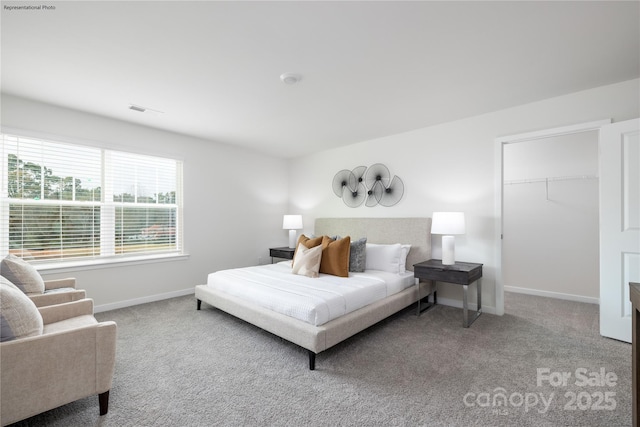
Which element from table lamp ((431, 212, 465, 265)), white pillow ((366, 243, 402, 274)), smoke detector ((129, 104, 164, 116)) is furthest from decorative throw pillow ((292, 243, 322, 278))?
smoke detector ((129, 104, 164, 116))

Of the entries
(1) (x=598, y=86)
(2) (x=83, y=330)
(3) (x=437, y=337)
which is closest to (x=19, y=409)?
(2) (x=83, y=330)

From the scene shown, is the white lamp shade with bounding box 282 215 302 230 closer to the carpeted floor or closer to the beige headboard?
the beige headboard

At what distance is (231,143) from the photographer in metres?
4.84

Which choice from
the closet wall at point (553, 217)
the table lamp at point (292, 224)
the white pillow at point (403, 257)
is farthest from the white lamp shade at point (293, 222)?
the closet wall at point (553, 217)

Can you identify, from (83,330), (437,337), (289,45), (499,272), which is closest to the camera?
(83,330)

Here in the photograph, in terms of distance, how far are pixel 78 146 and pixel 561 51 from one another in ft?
16.3

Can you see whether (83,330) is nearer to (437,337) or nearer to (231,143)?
(437,337)

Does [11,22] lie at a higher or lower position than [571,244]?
higher

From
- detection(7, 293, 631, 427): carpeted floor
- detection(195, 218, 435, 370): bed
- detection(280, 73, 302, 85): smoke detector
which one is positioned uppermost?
detection(280, 73, 302, 85): smoke detector

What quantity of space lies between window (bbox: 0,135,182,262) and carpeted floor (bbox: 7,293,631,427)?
1.19 meters

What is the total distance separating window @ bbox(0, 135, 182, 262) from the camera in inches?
120

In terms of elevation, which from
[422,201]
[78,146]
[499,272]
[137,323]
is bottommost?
[137,323]

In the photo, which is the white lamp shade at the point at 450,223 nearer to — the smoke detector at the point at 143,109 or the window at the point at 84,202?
the smoke detector at the point at 143,109

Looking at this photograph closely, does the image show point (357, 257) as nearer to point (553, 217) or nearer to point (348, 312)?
point (348, 312)
